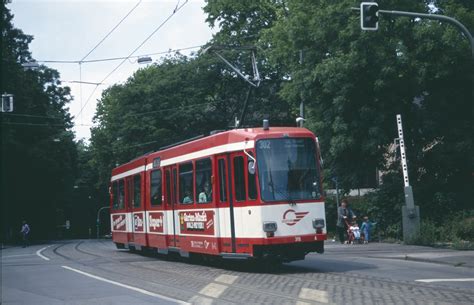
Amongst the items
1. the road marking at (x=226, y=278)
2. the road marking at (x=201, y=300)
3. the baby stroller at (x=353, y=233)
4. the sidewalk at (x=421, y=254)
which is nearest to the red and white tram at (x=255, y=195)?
the road marking at (x=226, y=278)

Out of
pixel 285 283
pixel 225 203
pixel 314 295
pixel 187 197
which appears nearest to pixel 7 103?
pixel 187 197

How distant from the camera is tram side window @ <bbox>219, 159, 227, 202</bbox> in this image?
1688cm

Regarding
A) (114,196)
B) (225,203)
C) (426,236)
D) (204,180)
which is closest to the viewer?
(225,203)

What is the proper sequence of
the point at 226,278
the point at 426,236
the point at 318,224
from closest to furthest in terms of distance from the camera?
the point at 226,278 < the point at 318,224 < the point at 426,236

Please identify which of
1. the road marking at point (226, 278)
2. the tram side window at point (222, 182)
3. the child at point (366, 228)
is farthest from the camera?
the child at point (366, 228)

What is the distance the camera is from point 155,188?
Answer: 22.5m

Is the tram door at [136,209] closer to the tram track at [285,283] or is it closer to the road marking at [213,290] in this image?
the tram track at [285,283]

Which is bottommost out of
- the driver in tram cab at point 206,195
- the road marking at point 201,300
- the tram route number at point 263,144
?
the road marking at point 201,300

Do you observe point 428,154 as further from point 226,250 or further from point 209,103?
point 209,103

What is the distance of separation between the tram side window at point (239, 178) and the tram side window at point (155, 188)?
5.81 m

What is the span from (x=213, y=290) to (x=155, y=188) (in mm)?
10121

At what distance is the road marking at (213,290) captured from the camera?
1199 cm

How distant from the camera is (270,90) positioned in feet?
158

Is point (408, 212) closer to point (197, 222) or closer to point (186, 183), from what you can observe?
point (186, 183)
